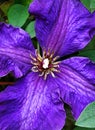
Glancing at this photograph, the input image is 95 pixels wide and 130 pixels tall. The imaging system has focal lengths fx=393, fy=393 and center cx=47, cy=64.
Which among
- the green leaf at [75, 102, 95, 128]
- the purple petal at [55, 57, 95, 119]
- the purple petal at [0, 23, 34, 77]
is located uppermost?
the purple petal at [0, 23, 34, 77]

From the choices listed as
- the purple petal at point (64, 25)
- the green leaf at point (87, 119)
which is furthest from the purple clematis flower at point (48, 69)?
the green leaf at point (87, 119)

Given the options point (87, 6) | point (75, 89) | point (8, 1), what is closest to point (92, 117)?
point (75, 89)

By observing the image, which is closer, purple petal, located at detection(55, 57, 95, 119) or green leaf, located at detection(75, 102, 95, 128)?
green leaf, located at detection(75, 102, 95, 128)

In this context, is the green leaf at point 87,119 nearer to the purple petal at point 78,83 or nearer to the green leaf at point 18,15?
the purple petal at point 78,83

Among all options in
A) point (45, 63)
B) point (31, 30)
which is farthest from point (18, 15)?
point (45, 63)

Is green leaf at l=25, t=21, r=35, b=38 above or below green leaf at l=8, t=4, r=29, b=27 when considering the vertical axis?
below

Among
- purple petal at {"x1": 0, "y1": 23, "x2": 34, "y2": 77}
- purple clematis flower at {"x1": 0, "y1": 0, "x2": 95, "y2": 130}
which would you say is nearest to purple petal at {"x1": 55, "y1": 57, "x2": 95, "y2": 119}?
purple clematis flower at {"x1": 0, "y1": 0, "x2": 95, "y2": 130}

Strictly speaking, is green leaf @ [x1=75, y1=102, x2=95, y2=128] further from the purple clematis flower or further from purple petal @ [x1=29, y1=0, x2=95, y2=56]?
purple petal @ [x1=29, y1=0, x2=95, y2=56]

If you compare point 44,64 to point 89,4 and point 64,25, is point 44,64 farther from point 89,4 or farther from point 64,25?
point 89,4
